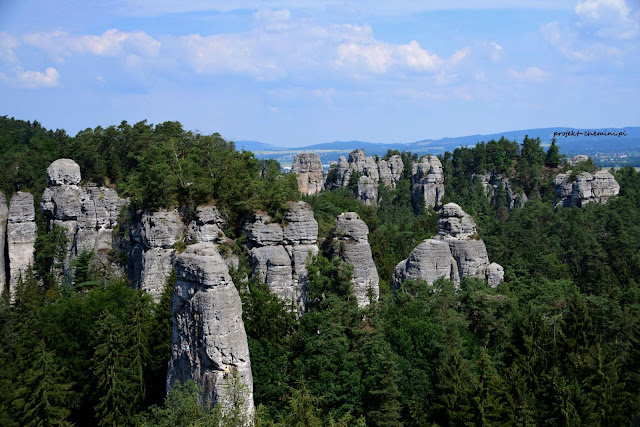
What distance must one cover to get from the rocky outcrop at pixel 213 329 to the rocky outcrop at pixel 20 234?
31.2m

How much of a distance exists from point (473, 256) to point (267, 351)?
16615 millimetres

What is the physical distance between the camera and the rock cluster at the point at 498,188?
269ft

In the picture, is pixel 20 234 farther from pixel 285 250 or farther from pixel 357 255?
pixel 357 255

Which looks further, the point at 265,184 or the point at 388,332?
the point at 265,184

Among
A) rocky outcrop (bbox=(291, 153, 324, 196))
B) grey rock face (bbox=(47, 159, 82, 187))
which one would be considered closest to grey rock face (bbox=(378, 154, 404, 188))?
rocky outcrop (bbox=(291, 153, 324, 196))

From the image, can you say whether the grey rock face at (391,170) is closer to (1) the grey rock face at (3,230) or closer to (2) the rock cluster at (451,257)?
(2) the rock cluster at (451,257)

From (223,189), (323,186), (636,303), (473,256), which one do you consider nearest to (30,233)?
(223,189)

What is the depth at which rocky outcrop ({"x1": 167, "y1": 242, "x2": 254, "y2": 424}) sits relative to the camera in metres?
21.8

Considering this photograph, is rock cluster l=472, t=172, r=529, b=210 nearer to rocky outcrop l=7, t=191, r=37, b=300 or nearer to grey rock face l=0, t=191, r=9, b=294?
rocky outcrop l=7, t=191, r=37, b=300

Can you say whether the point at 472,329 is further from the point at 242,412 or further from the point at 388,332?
the point at 242,412

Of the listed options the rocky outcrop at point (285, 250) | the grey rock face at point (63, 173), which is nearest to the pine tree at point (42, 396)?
the rocky outcrop at point (285, 250)

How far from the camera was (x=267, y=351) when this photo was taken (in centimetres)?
2702

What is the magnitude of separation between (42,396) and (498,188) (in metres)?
71.6

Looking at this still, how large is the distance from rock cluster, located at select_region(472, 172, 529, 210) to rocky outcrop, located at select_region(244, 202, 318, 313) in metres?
55.8
